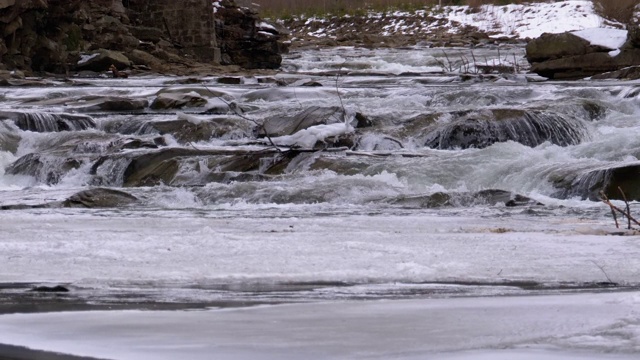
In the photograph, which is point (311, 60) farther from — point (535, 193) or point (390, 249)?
point (390, 249)

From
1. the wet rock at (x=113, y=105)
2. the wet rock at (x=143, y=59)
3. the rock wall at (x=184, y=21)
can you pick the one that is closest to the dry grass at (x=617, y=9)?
the rock wall at (x=184, y=21)

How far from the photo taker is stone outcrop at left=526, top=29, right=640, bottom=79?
19.1 metres

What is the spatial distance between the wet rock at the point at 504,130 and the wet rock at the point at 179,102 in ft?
13.8

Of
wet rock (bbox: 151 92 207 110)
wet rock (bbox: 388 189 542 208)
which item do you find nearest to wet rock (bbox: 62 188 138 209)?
wet rock (bbox: 388 189 542 208)

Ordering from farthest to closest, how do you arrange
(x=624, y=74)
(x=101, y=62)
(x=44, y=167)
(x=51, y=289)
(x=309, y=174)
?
1. (x=101, y=62)
2. (x=624, y=74)
3. (x=44, y=167)
4. (x=309, y=174)
5. (x=51, y=289)

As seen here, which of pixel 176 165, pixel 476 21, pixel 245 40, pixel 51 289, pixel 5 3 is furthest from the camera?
pixel 476 21

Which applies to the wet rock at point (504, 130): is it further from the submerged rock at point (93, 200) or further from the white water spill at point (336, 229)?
the submerged rock at point (93, 200)

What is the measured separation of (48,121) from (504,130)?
5.61 meters

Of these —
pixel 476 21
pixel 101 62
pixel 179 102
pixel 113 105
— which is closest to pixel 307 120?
pixel 179 102

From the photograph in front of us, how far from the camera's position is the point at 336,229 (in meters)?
6.34

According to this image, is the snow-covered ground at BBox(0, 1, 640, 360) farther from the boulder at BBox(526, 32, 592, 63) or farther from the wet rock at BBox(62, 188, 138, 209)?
the boulder at BBox(526, 32, 592, 63)

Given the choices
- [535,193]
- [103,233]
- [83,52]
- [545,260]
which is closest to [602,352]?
[545,260]

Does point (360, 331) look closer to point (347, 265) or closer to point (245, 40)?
point (347, 265)

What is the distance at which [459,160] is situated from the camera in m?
10.1
